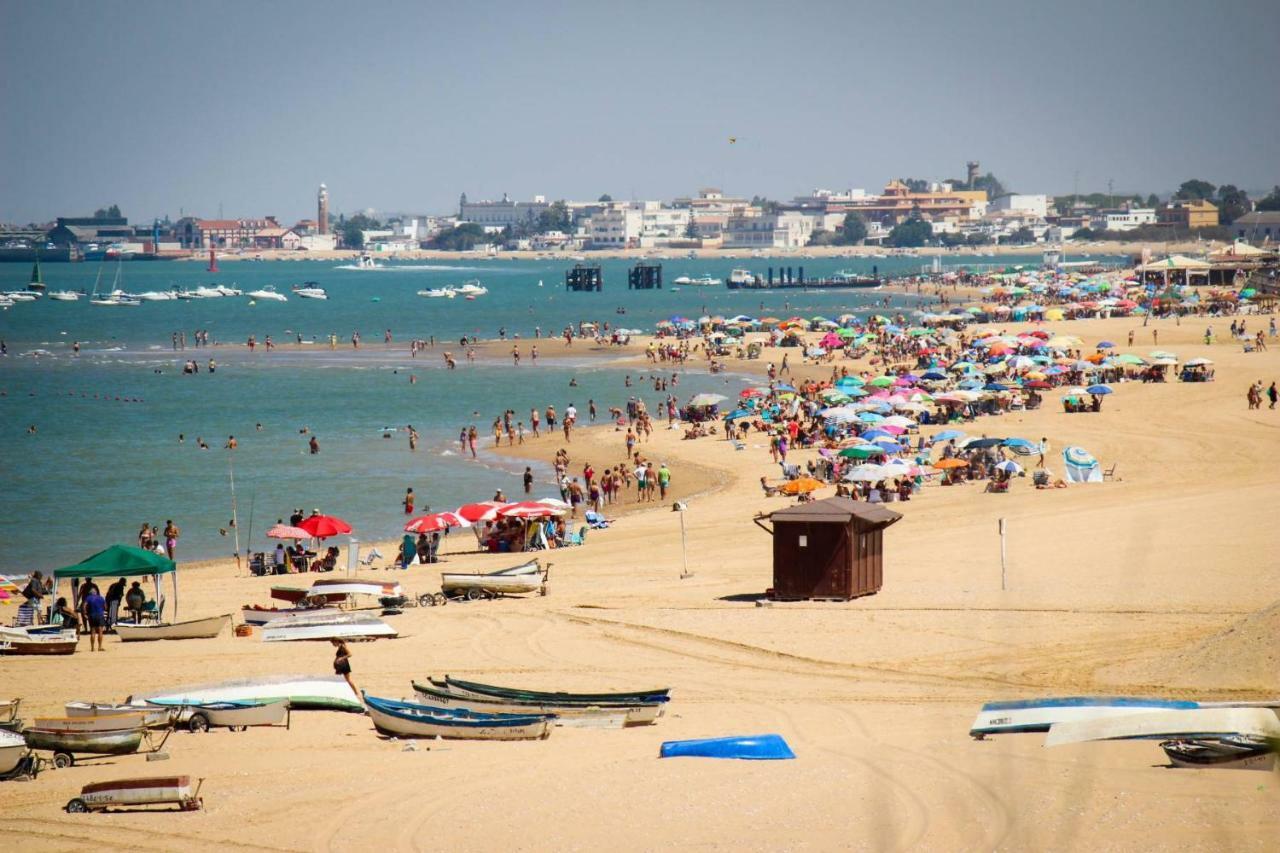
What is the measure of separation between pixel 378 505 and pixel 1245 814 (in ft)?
85.8

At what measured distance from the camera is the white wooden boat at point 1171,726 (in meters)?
12.0

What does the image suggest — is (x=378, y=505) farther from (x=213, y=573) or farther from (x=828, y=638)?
(x=828, y=638)

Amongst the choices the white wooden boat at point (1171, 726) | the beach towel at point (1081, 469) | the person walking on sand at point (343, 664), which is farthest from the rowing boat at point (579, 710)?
the beach towel at point (1081, 469)

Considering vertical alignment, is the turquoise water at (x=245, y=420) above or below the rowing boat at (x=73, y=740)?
below

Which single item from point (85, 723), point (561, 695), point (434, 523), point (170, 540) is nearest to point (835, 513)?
point (561, 695)

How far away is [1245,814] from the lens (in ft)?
34.8

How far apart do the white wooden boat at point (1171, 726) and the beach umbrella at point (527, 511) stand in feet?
45.8

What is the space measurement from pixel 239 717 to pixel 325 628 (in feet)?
14.2

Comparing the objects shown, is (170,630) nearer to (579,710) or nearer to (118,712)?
(118,712)

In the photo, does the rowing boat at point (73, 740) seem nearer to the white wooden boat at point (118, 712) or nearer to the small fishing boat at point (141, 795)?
the white wooden boat at point (118, 712)

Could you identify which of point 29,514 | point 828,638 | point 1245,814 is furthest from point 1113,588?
point 29,514

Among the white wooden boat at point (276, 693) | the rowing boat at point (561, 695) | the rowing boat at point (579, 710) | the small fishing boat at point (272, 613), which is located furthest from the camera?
the small fishing boat at point (272, 613)

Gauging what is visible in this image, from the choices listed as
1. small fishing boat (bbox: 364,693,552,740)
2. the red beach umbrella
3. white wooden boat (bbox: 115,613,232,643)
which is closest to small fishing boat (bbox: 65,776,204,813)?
small fishing boat (bbox: 364,693,552,740)

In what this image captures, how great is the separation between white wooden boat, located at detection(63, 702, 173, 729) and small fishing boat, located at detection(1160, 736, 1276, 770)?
32.5 feet
